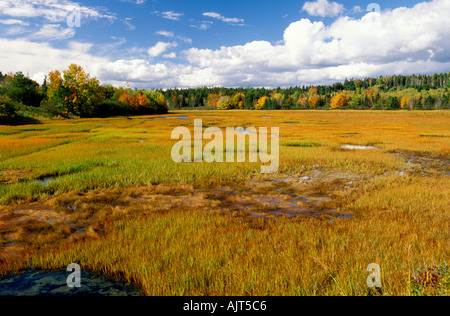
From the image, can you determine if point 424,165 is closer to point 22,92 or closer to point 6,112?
point 6,112

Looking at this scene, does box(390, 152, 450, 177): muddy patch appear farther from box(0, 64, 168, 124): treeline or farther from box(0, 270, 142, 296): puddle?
box(0, 64, 168, 124): treeline

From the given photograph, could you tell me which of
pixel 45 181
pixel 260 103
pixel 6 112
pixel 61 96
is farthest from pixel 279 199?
pixel 260 103

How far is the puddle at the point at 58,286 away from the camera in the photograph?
17.0 ft

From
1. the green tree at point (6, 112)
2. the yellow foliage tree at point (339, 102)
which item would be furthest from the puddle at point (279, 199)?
the yellow foliage tree at point (339, 102)

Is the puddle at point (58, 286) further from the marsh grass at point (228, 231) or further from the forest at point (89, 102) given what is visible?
the forest at point (89, 102)

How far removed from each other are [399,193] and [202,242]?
9696mm

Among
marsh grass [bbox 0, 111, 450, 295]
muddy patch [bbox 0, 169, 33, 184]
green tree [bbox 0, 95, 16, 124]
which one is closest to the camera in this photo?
marsh grass [bbox 0, 111, 450, 295]

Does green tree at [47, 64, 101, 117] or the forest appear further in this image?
green tree at [47, 64, 101, 117]

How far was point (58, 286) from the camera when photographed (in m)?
5.43

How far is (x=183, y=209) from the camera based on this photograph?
10594 millimetres

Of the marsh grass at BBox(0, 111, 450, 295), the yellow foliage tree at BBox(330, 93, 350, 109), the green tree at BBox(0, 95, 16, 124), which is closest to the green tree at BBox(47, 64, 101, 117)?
the green tree at BBox(0, 95, 16, 124)

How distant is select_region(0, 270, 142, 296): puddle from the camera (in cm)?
518
